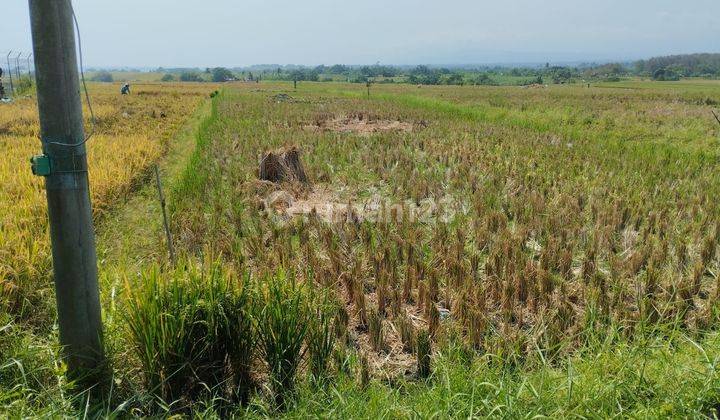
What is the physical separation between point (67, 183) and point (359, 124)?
46.9 ft

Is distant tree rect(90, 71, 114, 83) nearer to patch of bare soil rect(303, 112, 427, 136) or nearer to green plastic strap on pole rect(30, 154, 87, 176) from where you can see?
patch of bare soil rect(303, 112, 427, 136)

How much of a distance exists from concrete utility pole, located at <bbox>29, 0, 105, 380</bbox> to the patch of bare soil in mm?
11618

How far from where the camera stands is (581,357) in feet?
10.4

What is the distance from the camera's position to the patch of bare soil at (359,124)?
48.4 feet

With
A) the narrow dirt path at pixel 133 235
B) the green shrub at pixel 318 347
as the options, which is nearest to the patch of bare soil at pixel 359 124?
the narrow dirt path at pixel 133 235

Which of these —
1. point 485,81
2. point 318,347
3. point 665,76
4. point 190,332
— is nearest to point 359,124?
point 318,347

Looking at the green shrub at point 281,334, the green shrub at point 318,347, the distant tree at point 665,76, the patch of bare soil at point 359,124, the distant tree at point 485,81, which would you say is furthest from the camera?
the distant tree at point 665,76

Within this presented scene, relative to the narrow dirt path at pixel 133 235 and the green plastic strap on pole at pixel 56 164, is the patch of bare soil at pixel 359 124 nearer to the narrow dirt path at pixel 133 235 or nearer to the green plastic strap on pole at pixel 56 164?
the narrow dirt path at pixel 133 235

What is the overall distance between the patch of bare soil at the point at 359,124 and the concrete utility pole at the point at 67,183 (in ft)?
38.1

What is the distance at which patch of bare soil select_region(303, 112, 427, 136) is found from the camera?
48.4 ft

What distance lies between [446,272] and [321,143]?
7.71 meters

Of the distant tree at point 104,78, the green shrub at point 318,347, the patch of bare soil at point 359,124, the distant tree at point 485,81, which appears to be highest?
the distant tree at point 104,78

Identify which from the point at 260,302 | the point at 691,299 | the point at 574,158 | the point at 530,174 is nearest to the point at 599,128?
the point at 574,158

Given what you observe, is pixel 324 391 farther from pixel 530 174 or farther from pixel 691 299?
pixel 530 174
